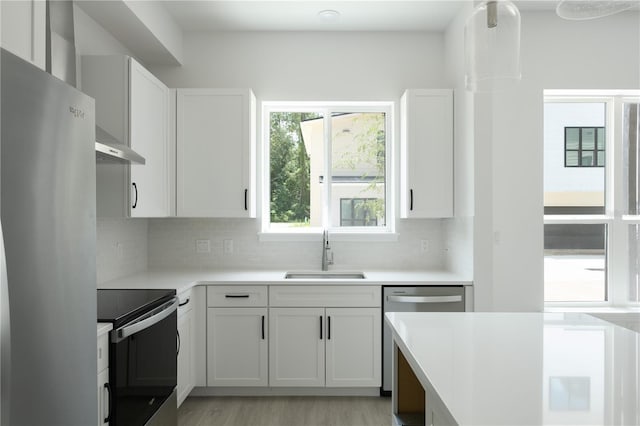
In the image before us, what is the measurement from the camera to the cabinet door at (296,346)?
315cm

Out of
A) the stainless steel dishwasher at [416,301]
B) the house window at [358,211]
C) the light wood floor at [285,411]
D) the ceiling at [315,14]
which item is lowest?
the light wood floor at [285,411]

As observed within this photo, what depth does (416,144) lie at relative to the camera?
3.40m

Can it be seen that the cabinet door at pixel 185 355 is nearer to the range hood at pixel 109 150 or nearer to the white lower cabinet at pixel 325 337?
the white lower cabinet at pixel 325 337

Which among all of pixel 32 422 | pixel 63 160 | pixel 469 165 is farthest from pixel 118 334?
pixel 469 165

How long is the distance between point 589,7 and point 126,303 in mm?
2218

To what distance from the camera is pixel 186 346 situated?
9.66 ft

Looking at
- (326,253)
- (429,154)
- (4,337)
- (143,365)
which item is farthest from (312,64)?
(4,337)

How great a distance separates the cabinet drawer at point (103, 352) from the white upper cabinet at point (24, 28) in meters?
1.07

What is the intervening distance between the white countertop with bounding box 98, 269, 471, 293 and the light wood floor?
85 cm

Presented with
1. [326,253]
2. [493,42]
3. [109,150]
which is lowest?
[326,253]

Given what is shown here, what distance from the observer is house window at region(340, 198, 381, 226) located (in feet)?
12.7

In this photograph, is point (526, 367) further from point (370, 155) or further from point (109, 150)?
point (370, 155)

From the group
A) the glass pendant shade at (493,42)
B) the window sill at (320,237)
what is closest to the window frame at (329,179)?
the window sill at (320,237)

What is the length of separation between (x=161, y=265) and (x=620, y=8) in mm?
3438
